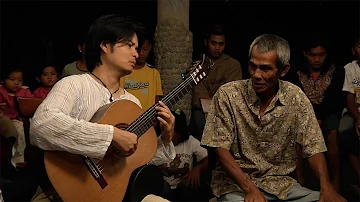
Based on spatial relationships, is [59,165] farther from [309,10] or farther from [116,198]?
[309,10]

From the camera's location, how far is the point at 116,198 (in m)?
3.61

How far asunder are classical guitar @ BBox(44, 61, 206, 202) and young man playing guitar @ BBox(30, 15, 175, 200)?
0.08 metres

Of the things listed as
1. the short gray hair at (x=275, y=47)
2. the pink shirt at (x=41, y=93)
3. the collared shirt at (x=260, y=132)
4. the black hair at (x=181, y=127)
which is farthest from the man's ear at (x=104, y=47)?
the pink shirt at (x=41, y=93)

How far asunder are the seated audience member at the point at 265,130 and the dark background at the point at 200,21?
3728 mm

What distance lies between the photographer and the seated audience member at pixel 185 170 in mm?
5633

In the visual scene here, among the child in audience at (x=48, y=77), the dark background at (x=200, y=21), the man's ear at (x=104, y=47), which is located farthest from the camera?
the dark background at (x=200, y=21)

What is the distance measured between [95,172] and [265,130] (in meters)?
1.07

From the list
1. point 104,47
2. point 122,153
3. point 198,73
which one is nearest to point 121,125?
point 122,153

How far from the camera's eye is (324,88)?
5.90 meters

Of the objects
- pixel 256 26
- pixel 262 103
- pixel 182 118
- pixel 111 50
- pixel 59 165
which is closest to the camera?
pixel 59 165

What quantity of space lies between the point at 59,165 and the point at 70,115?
0.28m

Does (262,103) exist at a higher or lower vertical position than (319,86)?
higher

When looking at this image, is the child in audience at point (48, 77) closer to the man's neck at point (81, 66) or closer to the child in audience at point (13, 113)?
the child in audience at point (13, 113)

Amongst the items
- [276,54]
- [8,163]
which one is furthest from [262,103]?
[8,163]
